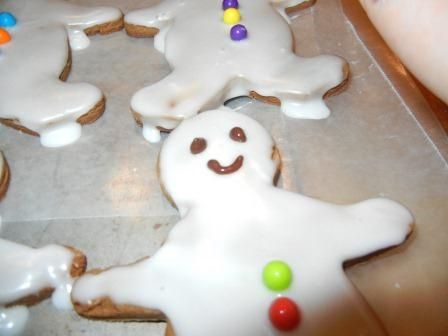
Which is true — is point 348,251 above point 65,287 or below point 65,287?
above

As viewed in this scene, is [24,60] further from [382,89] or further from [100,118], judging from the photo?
[382,89]

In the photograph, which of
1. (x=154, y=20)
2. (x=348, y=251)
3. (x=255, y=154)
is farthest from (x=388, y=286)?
(x=154, y=20)

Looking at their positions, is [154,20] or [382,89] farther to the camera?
[154,20]

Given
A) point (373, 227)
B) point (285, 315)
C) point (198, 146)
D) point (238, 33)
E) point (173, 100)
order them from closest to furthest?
point (285, 315)
point (373, 227)
point (198, 146)
point (173, 100)
point (238, 33)

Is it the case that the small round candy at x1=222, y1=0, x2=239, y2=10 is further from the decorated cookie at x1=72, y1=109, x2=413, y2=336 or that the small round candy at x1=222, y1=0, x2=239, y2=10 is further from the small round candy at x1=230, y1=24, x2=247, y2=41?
the decorated cookie at x1=72, y1=109, x2=413, y2=336

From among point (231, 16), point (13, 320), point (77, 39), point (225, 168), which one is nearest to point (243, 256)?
point (225, 168)

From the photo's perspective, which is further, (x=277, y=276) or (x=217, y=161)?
(x=217, y=161)

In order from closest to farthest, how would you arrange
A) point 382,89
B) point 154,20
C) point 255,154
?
point 255,154 → point 382,89 → point 154,20

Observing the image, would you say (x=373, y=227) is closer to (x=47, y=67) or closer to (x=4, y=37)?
(x=47, y=67)
